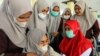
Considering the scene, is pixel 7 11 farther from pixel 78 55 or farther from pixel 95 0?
pixel 95 0

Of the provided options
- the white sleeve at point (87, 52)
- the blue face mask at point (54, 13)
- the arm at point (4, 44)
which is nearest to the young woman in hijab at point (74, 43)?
the white sleeve at point (87, 52)

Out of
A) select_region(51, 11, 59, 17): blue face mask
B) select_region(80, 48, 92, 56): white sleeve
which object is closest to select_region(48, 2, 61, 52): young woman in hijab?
select_region(51, 11, 59, 17): blue face mask

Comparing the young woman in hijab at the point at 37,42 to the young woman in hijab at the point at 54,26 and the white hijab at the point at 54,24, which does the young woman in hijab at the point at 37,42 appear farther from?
the white hijab at the point at 54,24

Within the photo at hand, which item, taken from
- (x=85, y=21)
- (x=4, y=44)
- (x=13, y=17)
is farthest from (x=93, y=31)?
(x=4, y=44)

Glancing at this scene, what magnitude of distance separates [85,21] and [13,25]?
1.65 m

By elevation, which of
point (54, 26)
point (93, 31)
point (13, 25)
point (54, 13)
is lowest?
point (93, 31)

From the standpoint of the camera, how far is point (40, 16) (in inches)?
124

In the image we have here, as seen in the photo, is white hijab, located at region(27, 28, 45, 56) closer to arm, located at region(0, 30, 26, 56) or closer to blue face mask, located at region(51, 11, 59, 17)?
arm, located at region(0, 30, 26, 56)

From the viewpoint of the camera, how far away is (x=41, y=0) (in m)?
3.40

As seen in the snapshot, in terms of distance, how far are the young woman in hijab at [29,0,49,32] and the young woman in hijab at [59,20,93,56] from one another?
36 cm

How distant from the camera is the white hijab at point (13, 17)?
2.20 metres

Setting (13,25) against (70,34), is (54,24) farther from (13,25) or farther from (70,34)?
(13,25)

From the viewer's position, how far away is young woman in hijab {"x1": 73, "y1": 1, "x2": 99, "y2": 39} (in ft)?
11.5

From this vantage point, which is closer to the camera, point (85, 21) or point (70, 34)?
point (70, 34)
